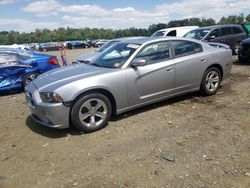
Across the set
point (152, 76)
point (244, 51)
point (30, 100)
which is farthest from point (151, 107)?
point (244, 51)

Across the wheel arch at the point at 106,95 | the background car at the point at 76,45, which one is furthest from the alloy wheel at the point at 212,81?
the background car at the point at 76,45

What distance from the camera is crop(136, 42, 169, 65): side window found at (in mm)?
6141

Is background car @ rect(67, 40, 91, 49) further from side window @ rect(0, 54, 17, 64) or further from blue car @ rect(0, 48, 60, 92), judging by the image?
side window @ rect(0, 54, 17, 64)

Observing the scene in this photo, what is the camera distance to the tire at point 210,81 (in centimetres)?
712

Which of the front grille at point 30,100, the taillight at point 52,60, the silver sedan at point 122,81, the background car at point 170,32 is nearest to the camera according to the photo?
the silver sedan at point 122,81

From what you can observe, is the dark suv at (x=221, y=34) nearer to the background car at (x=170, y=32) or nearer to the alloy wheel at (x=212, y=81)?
the background car at (x=170, y=32)

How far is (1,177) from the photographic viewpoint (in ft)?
13.7

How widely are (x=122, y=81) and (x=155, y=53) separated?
1.08 m

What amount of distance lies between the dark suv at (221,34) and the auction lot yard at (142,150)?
807 centimetres

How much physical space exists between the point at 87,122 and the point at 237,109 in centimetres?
308

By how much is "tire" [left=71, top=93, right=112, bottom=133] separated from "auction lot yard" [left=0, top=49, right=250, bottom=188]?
167 millimetres

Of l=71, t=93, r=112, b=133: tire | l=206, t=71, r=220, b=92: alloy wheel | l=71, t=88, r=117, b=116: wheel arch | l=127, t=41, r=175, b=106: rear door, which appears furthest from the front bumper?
l=206, t=71, r=220, b=92: alloy wheel

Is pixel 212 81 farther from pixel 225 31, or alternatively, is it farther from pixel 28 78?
pixel 225 31

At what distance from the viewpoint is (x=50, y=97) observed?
523 cm
